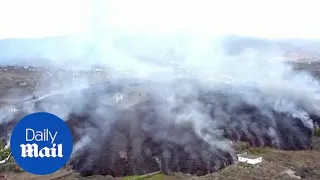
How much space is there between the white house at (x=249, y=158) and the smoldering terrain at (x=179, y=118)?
864 millimetres

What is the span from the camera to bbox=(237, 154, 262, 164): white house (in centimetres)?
4062

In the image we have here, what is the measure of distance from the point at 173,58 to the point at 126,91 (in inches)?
1229

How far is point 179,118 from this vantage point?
180ft

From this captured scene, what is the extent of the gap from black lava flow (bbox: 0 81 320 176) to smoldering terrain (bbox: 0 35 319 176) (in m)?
0.09

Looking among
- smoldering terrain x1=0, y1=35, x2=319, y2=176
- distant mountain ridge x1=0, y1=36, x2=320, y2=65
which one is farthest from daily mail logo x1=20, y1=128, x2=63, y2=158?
distant mountain ridge x1=0, y1=36, x2=320, y2=65

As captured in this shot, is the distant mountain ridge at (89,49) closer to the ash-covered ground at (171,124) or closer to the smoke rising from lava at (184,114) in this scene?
the smoke rising from lava at (184,114)

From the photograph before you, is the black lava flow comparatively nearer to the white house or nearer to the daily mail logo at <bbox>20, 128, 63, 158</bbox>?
the white house

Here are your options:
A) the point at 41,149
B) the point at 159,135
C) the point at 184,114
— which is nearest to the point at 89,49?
Answer: the point at 184,114

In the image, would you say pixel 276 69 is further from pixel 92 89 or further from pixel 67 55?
pixel 67 55

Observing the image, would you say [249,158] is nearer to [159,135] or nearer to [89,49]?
[159,135]

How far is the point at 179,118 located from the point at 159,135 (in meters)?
6.44

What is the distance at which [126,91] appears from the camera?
7075 centimetres

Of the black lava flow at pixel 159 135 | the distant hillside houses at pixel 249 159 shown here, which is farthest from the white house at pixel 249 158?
the black lava flow at pixel 159 135

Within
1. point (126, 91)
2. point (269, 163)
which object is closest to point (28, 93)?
point (126, 91)
